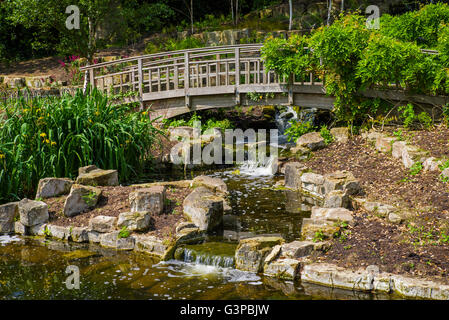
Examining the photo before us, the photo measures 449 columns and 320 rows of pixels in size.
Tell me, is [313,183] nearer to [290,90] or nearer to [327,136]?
[327,136]

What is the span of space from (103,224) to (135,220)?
55 cm

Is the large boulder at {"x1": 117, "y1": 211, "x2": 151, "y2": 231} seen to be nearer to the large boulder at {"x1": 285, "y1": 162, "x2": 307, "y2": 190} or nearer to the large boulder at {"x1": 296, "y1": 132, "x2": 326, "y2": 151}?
the large boulder at {"x1": 285, "y1": 162, "x2": 307, "y2": 190}

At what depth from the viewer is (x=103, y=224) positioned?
26.2 ft

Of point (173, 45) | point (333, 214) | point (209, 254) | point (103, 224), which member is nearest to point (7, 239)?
point (103, 224)

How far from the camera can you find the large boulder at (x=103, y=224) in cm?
799

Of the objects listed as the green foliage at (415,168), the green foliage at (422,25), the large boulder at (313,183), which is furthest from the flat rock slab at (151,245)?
the green foliage at (422,25)

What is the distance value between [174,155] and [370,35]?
5.25m

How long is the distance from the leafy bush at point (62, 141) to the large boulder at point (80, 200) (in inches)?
47.9

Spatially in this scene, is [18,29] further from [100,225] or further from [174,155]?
[100,225]

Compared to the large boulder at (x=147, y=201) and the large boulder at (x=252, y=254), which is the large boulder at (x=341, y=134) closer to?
A: the large boulder at (x=147, y=201)

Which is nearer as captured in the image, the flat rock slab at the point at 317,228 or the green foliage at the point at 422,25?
the flat rock slab at the point at 317,228

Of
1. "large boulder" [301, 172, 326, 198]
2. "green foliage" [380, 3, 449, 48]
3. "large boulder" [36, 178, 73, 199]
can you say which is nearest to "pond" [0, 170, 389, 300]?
"large boulder" [36, 178, 73, 199]

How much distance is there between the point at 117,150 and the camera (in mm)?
10312

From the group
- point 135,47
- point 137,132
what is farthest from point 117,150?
point 135,47
